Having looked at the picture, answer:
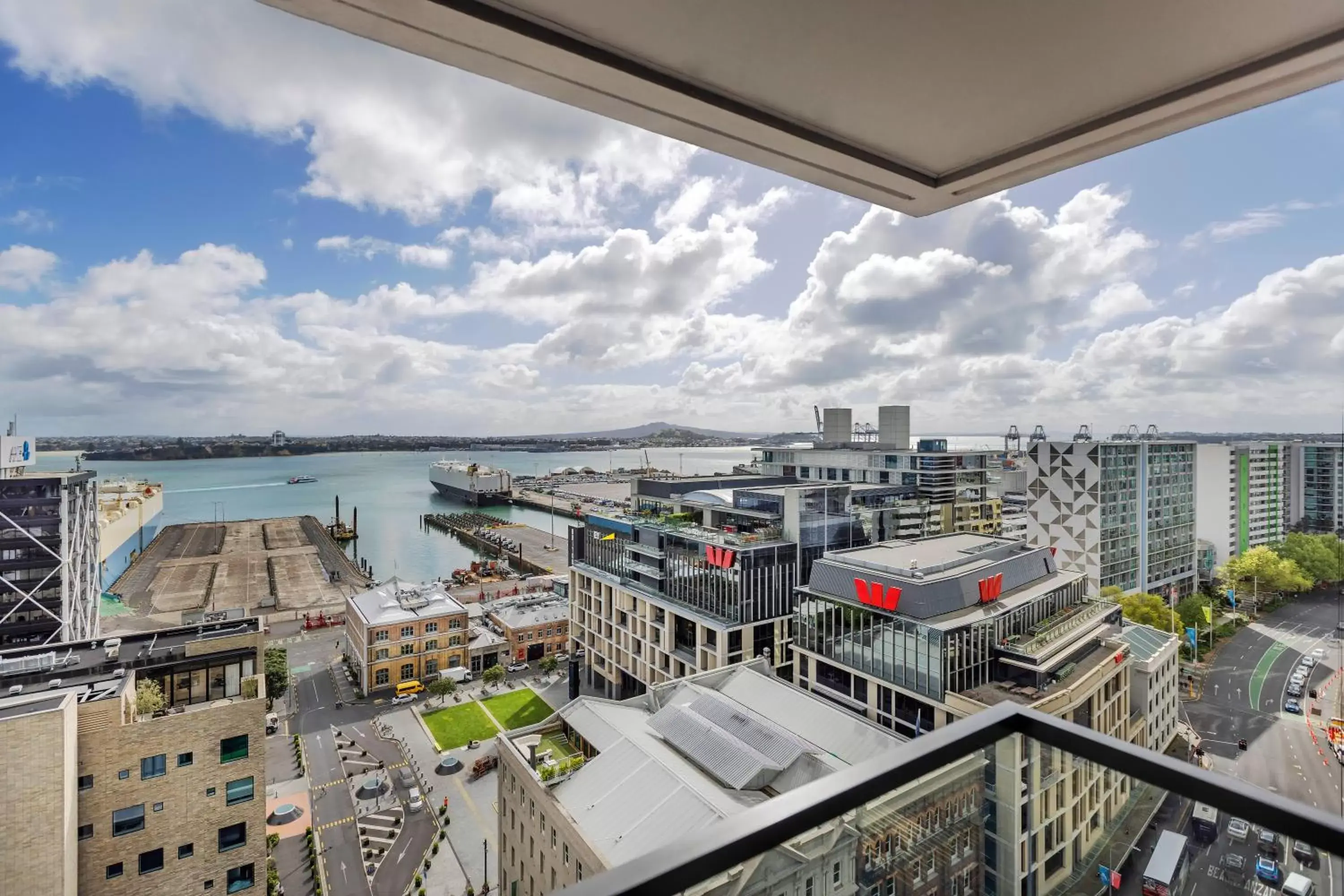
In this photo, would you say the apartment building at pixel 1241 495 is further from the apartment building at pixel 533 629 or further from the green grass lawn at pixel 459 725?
the green grass lawn at pixel 459 725

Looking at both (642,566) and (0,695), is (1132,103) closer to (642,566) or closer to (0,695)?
(0,695)

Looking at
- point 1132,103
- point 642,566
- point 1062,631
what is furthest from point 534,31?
point 642,566

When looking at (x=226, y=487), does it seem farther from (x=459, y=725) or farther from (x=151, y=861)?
(x=151, y=861)

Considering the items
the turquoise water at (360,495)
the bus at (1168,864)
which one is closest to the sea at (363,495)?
the turquoise water at (360,495)

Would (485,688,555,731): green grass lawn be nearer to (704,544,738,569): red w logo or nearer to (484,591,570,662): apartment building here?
(484,591,570,662): apartment building

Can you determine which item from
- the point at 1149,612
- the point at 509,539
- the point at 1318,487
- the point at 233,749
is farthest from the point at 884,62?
the point at 509,539

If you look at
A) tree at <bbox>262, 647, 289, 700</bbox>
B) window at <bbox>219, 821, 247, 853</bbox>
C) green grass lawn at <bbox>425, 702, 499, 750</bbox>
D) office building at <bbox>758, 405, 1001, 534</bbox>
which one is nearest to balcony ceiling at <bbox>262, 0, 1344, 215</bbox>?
window at <bbox>219, 821, 247, 853</bbox>
